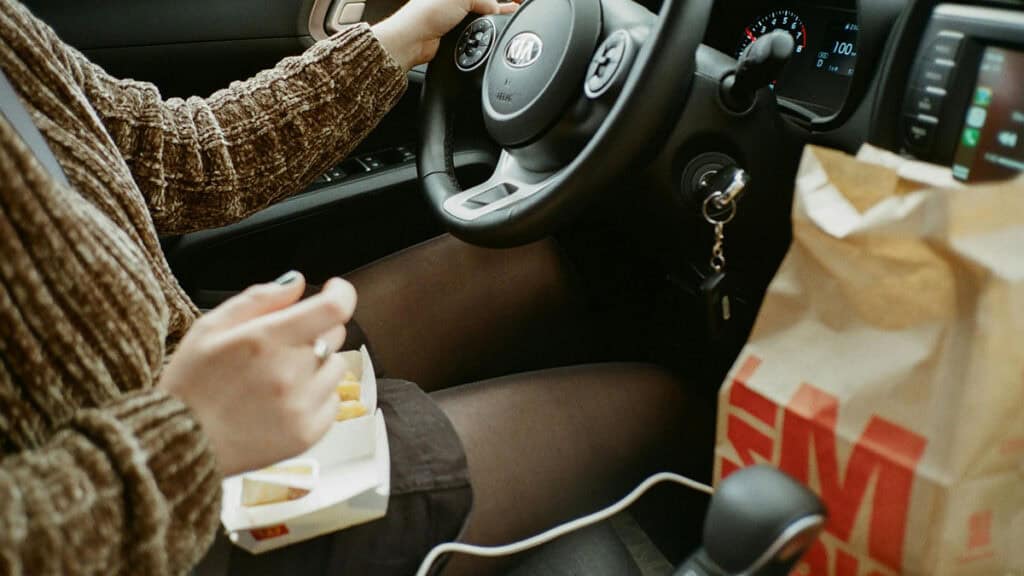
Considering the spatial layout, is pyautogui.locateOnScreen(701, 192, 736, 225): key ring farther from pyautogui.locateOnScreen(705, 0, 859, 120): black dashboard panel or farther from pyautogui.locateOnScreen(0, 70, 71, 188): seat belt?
pyautogui.locateOnScreen(0, 70, 71, 188): seat belt

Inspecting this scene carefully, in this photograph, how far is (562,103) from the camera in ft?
2.74

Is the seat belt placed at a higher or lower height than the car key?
higher

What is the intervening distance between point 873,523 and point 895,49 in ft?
1.32

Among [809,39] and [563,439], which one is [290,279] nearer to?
[563,439]

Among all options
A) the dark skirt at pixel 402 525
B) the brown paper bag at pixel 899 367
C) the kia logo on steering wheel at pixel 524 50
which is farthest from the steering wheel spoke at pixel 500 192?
the brown paper bag at pixel 899 367

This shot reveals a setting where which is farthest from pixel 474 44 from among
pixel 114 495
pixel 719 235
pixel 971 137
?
pixel 114 495

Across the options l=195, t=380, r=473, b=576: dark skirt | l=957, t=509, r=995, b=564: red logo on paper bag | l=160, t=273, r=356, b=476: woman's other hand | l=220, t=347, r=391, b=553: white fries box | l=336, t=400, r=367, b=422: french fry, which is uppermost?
l=160, t=273, r=356, b=476: woman's other hand

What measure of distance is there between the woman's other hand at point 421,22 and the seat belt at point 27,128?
1.46ft

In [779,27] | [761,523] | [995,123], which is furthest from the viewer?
[779,27]

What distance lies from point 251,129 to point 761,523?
72cm

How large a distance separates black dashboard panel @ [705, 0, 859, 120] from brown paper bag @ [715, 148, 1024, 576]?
33cm

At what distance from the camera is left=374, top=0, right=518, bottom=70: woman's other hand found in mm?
1021

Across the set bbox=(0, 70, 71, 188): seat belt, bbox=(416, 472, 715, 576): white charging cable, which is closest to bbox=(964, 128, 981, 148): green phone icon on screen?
bbox=(416, 472, 715, 576): white charging cable

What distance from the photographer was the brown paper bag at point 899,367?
0.46m
